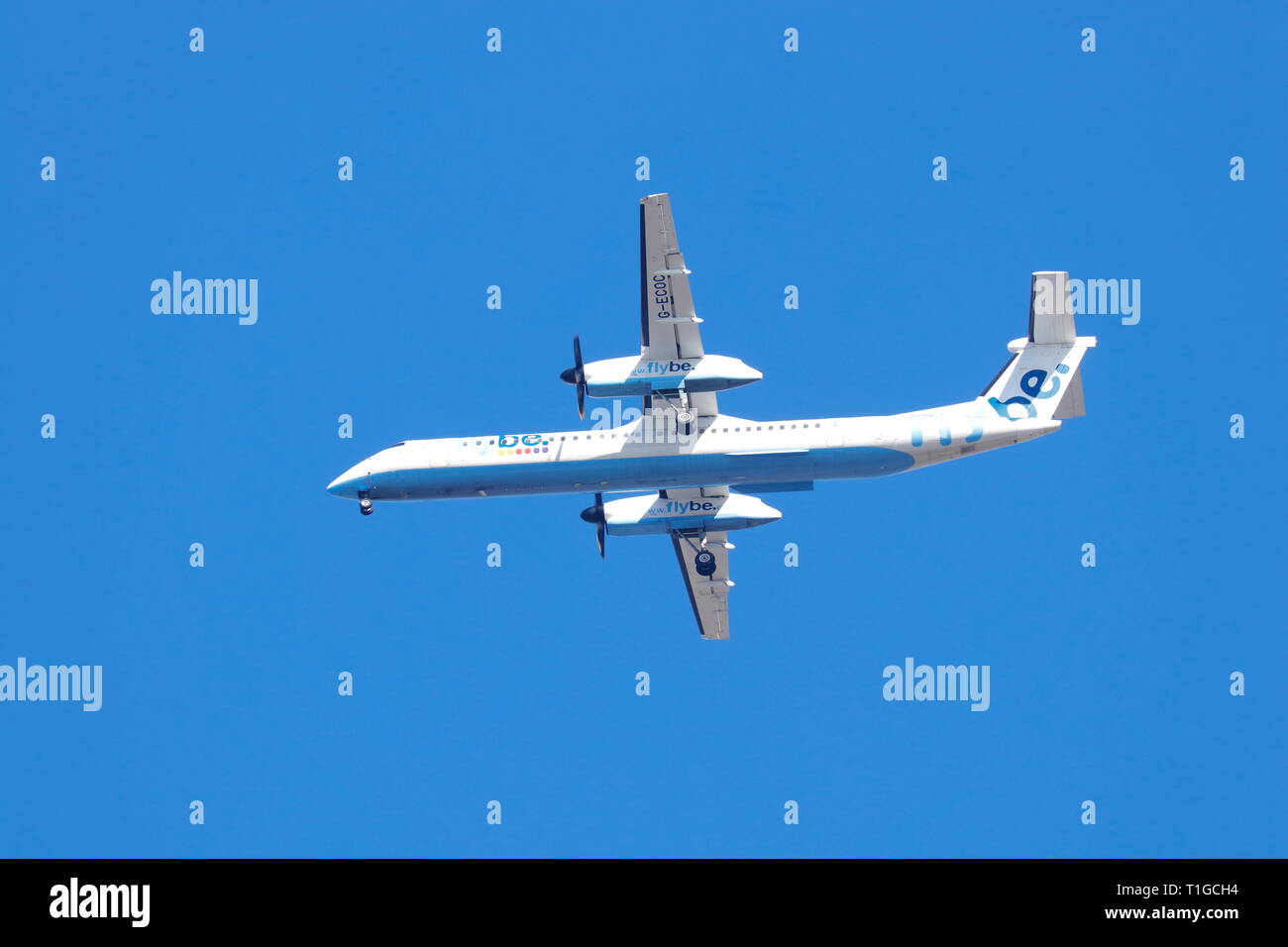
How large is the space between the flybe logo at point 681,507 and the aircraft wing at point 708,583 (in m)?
0.85

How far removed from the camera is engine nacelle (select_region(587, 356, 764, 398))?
42.4 metres

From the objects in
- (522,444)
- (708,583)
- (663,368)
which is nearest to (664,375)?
(663,368)

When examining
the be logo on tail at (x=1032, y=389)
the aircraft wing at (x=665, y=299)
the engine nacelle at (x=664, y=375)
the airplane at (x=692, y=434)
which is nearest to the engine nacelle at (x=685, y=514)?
the airplane at (x=692, y=434)

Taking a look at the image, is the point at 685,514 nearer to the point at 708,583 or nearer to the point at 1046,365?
the point at 708,583

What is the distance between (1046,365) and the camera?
143 ft

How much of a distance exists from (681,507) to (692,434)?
545cm

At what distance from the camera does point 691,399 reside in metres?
43.3

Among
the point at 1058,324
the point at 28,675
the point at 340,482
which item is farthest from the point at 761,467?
the point at 28,675

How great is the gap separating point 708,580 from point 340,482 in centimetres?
1224

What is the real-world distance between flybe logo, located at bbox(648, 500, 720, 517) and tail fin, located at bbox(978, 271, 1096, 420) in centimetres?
921

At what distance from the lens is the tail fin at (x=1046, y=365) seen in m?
43.3

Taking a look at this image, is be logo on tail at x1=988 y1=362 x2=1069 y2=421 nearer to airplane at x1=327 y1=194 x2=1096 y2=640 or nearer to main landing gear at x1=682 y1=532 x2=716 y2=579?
airplane at x1=327 y1=194 x2=1096 y2=640
